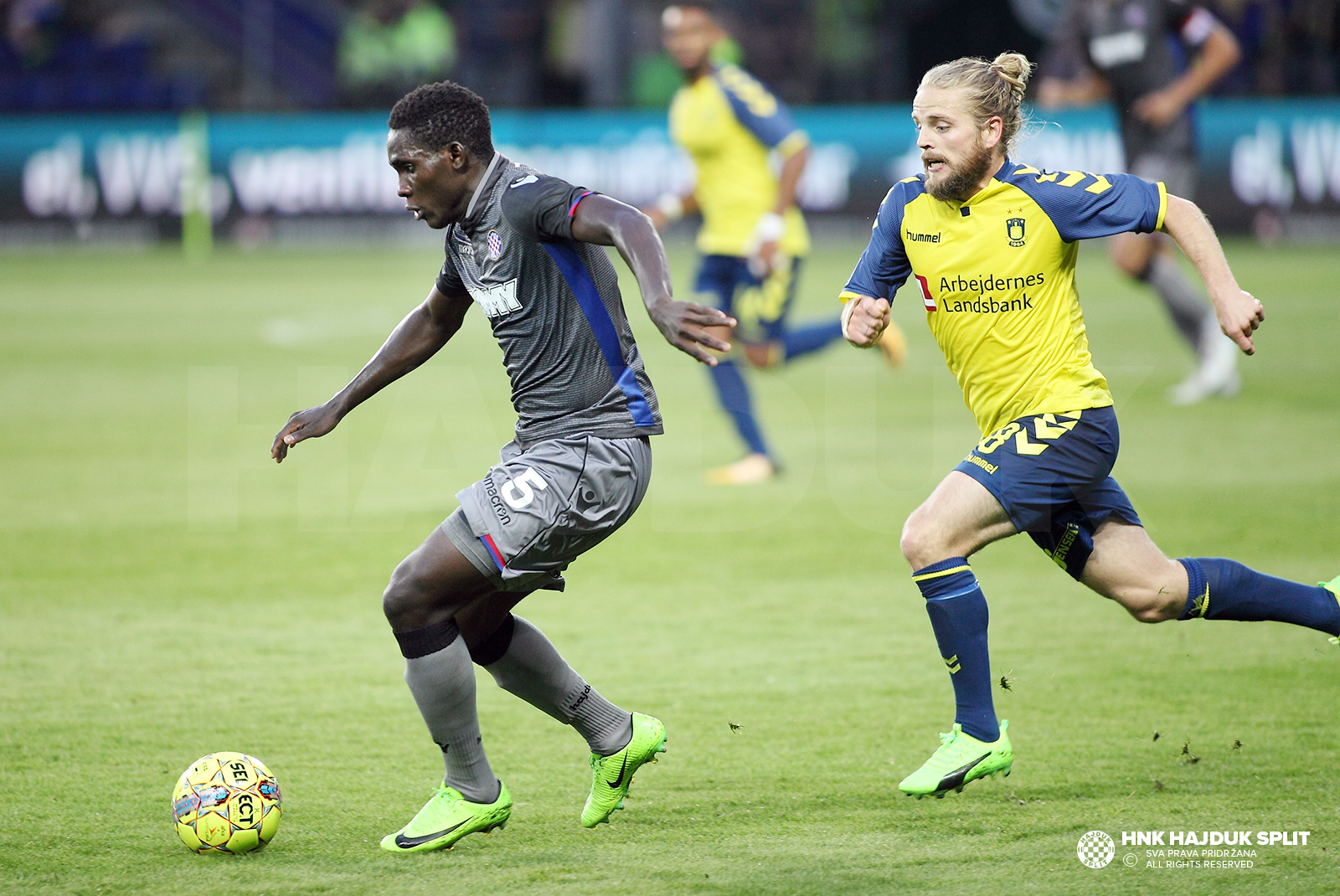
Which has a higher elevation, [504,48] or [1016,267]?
[1016,267]

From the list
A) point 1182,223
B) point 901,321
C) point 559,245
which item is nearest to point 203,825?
point 559,245

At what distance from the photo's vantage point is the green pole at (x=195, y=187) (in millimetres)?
22719

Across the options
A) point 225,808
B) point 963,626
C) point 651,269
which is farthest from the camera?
point 963,626

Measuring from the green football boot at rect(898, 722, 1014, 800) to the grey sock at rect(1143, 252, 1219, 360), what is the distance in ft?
25.4

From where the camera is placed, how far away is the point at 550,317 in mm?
4059

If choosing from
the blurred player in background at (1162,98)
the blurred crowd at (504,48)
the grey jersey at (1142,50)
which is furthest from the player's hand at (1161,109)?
the blurred crowd at (504,48)

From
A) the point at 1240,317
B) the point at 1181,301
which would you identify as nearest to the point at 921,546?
the point at 1240,317

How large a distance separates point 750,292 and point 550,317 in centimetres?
531

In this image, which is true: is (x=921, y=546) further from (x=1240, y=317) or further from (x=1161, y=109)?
(x=1161, y=109)

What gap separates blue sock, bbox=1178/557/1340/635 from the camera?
4371mm

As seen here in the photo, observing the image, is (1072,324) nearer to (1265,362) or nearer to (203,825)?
(203,825)

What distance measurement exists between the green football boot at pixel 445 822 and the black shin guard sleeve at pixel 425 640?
0.37 meters

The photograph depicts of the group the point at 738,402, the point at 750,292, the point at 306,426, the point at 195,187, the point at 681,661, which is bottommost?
the point at 195,187

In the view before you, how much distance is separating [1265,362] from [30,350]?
36.1ft
